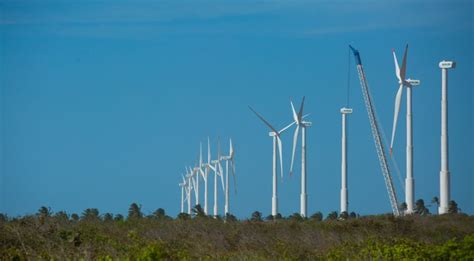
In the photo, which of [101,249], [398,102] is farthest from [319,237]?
[398,102]

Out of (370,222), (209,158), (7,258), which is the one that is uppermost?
(209,158)

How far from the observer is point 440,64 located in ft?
243

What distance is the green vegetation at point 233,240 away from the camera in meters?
30.2

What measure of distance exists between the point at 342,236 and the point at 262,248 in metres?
10.1

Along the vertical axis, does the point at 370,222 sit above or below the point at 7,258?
above

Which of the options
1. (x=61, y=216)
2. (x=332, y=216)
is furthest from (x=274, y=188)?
(x=61, y=216)

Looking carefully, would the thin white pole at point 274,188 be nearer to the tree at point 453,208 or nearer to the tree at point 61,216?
the tree at point 453,208

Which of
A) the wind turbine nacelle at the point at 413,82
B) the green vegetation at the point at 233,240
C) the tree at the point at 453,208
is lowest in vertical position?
the green vegetation at the point at 233,240

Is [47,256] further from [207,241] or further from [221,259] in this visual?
[207,241]

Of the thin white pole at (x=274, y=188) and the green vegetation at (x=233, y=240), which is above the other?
the thin white pole at (x=274, y=188)

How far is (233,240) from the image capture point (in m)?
45.3

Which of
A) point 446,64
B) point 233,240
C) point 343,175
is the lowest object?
point 233,240

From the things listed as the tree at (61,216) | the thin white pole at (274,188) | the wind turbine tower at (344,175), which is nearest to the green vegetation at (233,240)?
the tree at (61,216)

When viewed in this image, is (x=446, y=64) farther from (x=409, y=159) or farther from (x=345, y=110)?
(x=345, y=110)
